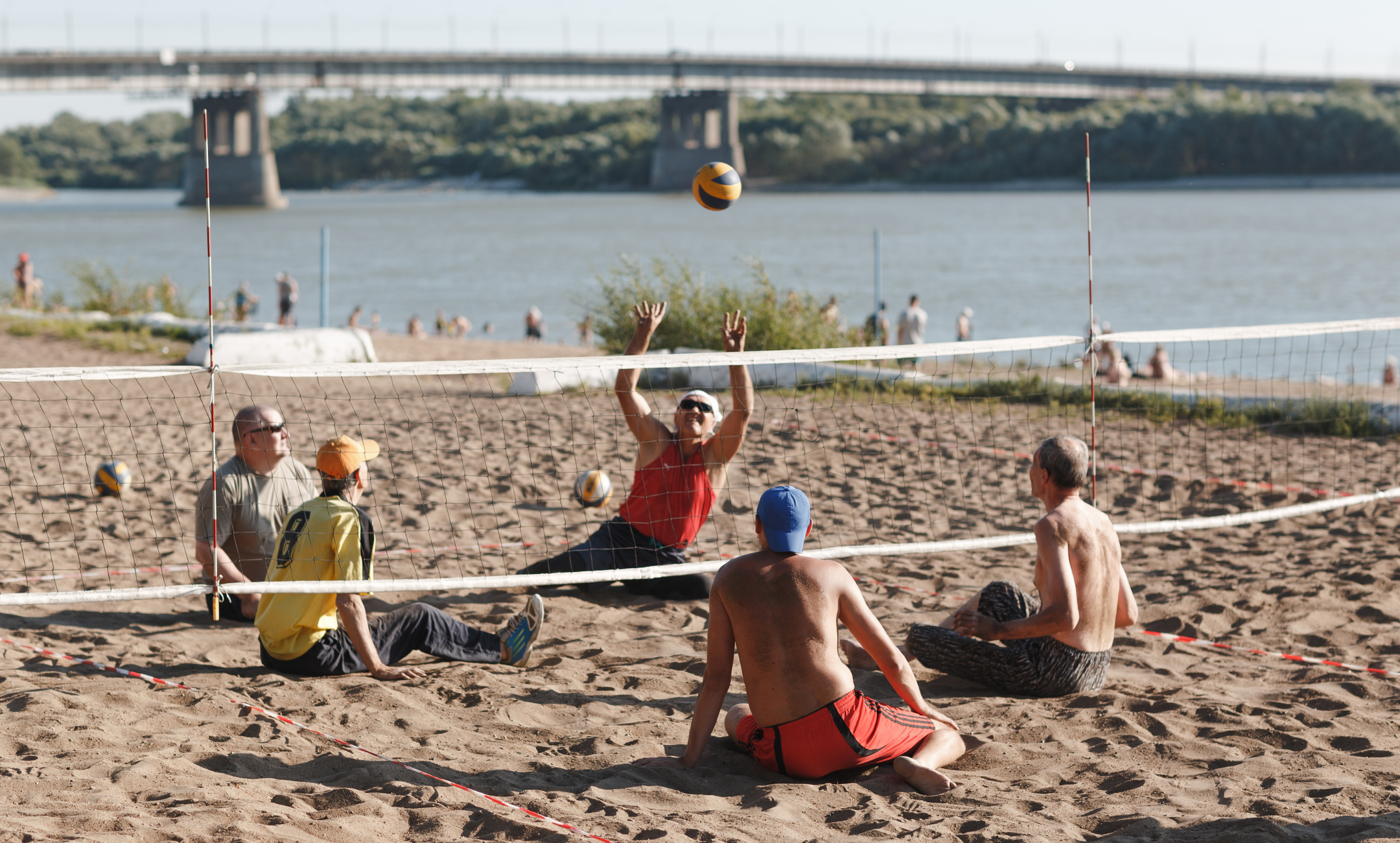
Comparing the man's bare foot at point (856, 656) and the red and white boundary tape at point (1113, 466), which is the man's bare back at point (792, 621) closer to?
the man's bare foot at point (856, 656)

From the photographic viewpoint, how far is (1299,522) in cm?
755

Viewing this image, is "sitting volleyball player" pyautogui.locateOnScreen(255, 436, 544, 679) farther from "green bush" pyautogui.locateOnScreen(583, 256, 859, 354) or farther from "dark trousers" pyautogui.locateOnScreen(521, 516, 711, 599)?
"green bush" pyautogui.locateOnScreen(583, 256, 859, 354)

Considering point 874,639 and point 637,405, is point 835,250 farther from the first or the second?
point 874,639

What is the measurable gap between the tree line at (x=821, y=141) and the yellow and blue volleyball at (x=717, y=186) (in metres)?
73.1

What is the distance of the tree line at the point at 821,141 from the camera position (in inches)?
3265

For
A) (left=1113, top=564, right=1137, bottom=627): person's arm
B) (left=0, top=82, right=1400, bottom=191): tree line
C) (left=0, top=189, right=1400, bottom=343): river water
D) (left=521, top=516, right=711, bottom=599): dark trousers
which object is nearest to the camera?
(left=1113, top=564, right=1137, bottom=627): person's arm

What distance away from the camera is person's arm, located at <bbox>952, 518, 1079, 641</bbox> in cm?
429

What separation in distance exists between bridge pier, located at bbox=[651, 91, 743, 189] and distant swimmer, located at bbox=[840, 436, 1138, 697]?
242 ft

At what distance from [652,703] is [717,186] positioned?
3.68m

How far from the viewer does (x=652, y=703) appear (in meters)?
4.64

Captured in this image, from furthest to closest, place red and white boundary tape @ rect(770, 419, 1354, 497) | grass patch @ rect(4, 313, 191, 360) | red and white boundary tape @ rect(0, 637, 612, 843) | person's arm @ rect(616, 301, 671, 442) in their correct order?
grass patch @ rect(4, 313, 191, 360)
red and white boundary tape @ rect(770, 419, 1354, 497)
person's arm @ rect(616, 301, 671, 442)
red and white boundary tape @ rect(0, 637, 612, 843)

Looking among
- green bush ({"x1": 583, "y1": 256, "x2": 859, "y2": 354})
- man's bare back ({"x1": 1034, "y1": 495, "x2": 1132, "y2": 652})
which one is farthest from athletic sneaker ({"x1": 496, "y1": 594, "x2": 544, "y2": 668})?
green bush ({"x1": 583, "y1": 256, "x2": 859, "y2": 354})

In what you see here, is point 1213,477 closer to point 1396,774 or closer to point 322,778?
point 1396,774

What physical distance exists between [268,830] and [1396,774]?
10.7ft
